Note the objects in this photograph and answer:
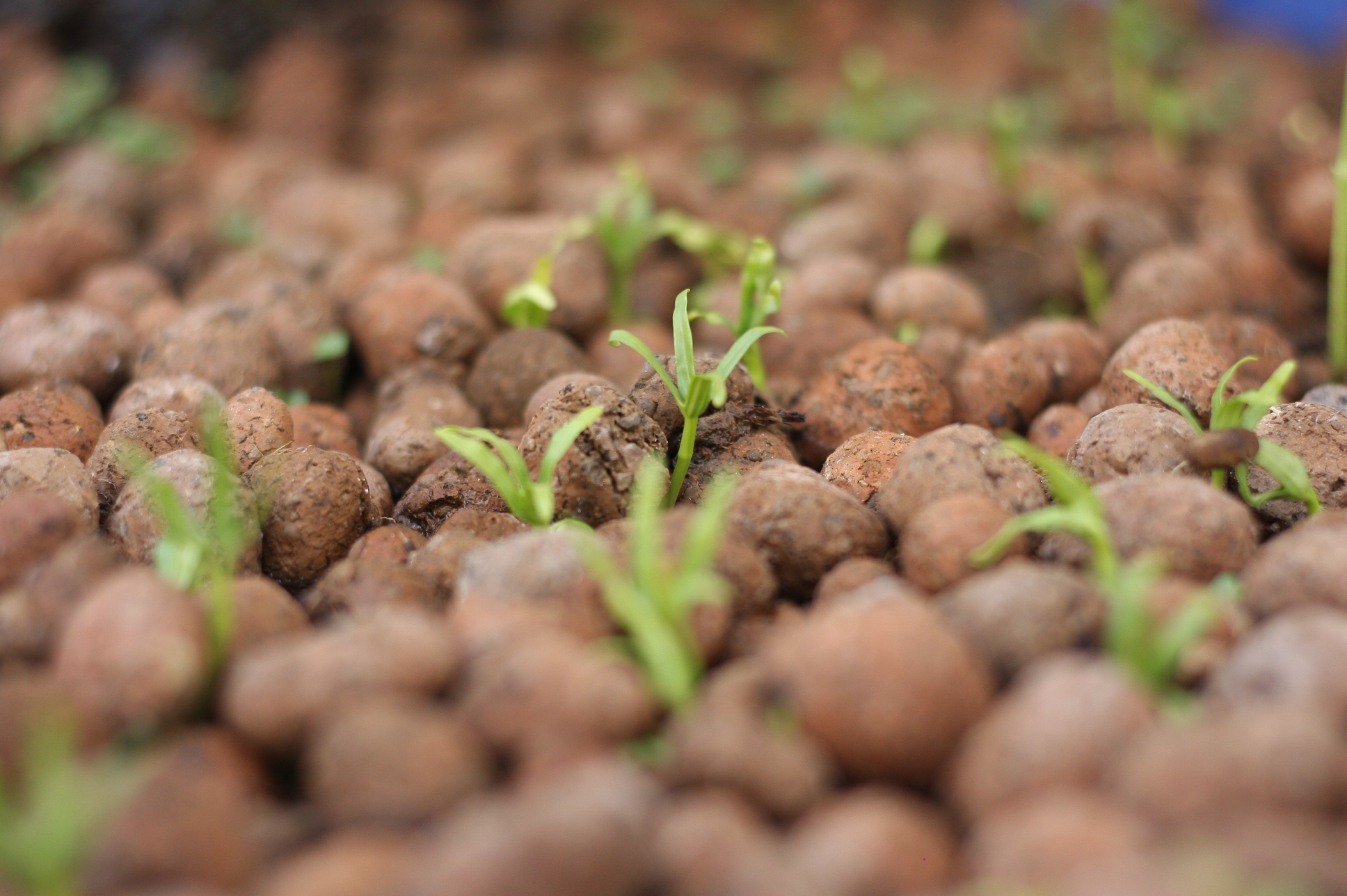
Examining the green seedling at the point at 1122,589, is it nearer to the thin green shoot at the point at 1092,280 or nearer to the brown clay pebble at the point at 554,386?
the brown clay pebble at the point at 554,386

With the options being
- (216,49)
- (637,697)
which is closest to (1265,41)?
(216,49)

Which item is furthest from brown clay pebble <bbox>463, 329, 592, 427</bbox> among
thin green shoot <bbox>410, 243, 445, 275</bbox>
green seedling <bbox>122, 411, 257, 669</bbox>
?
green seedling <bbox>122, 411, 257, 669</bbox>

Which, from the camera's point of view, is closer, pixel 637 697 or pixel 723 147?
pixel 637 697

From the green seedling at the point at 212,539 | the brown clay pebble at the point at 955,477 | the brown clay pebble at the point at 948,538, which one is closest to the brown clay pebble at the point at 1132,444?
the brown clay pebble at the point at 955,477

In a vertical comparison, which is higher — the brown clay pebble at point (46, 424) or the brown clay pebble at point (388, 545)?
the brown clay pebble at point (46, 424)

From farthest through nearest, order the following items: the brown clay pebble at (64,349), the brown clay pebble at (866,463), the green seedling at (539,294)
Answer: the green seedling at (539,294)
the brown clay pebble at (64,349)
the brown clay pebble at (866,463)

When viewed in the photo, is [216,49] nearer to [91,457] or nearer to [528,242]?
[528,242]
